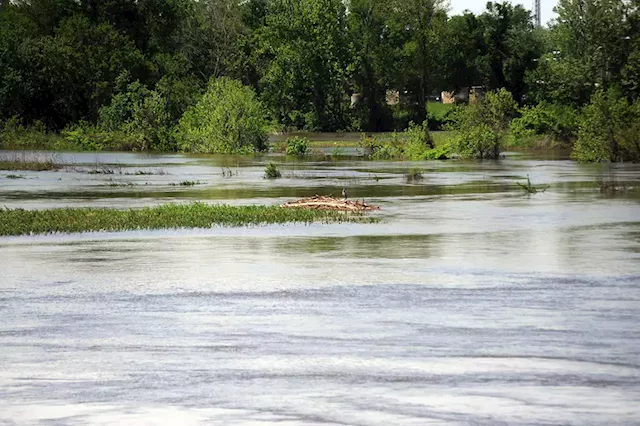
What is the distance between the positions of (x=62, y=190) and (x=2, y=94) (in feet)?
214

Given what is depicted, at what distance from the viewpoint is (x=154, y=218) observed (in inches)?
1272

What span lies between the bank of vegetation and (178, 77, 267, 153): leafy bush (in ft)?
0.44

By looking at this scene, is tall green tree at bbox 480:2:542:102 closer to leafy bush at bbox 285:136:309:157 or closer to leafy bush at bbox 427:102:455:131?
leafy bush at bbox 427:102:455:131

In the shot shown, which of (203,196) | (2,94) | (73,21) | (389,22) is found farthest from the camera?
(389,22)

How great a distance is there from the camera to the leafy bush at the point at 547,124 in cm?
9962

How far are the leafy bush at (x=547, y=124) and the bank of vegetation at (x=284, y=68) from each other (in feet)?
0.50

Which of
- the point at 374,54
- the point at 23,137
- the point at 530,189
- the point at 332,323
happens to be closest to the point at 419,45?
the point at 374,54

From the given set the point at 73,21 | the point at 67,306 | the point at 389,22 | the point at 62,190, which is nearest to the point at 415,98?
the point at 389,22

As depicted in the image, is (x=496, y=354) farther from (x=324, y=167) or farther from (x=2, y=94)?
(x=2, y=94)

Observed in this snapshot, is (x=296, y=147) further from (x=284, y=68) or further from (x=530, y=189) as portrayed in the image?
(x=530, y=189)

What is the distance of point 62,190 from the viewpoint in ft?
153

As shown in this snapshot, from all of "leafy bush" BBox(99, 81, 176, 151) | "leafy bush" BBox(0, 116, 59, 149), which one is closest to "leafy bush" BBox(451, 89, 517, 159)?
"leafy bush" BBox(99, 81, 176, 151)

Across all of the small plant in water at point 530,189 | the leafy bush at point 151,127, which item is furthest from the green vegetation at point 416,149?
the small plant in water at point 530,189

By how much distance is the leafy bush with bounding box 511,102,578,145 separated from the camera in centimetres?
9962
